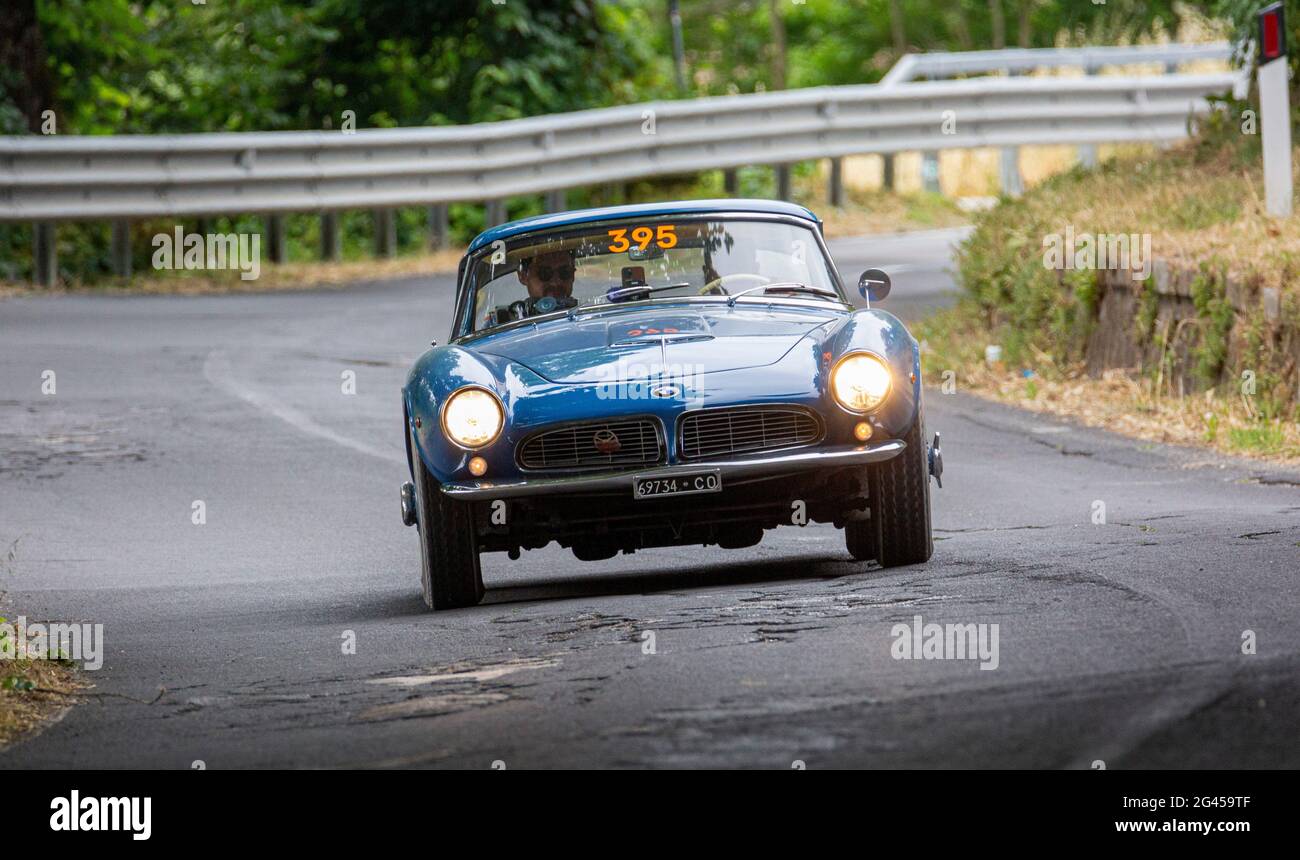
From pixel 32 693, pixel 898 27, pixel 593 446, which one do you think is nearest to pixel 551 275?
pixel 593 446

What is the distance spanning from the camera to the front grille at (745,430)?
7.71 meters

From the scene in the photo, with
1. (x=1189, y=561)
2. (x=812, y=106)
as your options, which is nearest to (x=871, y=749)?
(x=1189, y=561)

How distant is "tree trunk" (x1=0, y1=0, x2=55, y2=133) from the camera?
2212 cm

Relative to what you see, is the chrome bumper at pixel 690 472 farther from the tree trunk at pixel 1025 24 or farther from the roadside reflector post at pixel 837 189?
the tree trunk at pixel 1025 24

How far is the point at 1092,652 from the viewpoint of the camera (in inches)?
233

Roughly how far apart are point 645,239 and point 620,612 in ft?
7.33

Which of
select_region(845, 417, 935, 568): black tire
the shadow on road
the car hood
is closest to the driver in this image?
the car hood

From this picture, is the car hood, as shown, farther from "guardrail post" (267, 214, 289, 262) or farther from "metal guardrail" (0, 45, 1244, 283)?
"guardrail post" (267, 214, 289, 262)

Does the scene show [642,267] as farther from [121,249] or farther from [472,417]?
[121,249]

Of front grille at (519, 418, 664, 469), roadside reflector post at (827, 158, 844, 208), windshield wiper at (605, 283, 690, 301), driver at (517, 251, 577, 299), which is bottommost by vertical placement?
front grille at (519, 418, 664, 469)

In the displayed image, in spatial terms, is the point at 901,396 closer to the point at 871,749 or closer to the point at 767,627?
the point at 767,627

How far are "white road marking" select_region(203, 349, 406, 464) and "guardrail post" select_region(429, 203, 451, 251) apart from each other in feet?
22.0

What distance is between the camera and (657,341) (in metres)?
8.02

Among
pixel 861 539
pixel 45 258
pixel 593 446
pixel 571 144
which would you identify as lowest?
pixel 861 539
